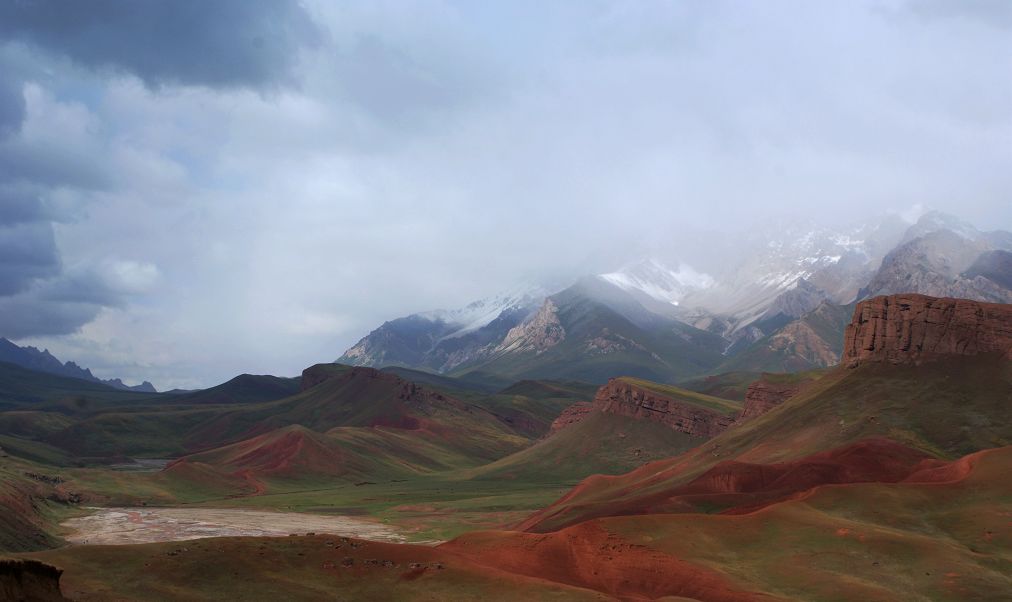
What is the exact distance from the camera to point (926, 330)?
14462 cm

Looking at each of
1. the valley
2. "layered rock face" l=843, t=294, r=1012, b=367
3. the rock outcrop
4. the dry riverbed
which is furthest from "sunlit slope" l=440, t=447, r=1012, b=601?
"layered rock face" l=843, t=294, r=1012, b=367

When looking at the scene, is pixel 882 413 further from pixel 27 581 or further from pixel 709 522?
pixel 27 581

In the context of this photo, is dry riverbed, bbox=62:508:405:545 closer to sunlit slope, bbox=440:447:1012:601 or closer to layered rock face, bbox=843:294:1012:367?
sunlit slope, bbox=440:447:1012:601

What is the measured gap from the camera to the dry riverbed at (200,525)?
120 metres

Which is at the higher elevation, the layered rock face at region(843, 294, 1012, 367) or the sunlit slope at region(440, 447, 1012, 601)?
the layered rock face at region(843, 294, 1012, 367)

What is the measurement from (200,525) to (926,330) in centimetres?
11837

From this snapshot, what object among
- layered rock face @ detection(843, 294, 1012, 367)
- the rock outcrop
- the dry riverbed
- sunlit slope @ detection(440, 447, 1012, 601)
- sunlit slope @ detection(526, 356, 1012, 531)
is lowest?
the dry riverbed

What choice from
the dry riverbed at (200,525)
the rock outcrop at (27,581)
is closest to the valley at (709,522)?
the rock outcrop at (27,581)

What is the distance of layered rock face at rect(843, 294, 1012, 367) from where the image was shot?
139 metres

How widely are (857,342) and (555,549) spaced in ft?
307

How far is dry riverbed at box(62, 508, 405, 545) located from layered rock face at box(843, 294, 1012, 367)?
84.0 meters

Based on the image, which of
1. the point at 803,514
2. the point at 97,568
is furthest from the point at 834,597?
the point at 97,568

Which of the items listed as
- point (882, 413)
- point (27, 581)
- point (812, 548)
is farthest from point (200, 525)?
point (882, 413)

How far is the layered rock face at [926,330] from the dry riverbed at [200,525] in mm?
84015
